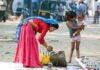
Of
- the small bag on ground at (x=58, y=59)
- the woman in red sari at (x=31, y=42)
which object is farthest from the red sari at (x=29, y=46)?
the small bag on ground at (x=58, y=59)

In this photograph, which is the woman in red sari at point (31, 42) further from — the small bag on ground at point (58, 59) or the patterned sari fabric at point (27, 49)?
the small bag on ground at point (58, 59)

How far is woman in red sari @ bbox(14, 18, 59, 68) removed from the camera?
10.1 metres

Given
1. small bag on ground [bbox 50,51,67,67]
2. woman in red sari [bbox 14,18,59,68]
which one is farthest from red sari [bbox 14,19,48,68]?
small bag on ground [bbox 50,51,67,67]

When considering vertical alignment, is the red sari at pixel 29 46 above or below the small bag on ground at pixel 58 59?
above

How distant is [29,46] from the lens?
10.2m

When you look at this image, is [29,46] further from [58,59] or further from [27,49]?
[58,59]

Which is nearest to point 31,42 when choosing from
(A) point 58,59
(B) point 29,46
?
(B) point 29,46

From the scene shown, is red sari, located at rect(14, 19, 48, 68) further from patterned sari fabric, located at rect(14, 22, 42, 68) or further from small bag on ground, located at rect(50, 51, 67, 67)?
small bag on ground, located at rect(50, 51, 67, 67)

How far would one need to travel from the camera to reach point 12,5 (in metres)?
36.9

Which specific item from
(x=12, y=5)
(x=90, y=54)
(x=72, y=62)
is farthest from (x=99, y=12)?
(x=72, y=62)

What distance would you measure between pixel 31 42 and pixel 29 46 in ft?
0.34

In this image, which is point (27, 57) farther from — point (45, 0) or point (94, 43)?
point (45, 0)

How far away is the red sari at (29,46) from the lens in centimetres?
1012

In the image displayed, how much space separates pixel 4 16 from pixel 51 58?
2119cm
